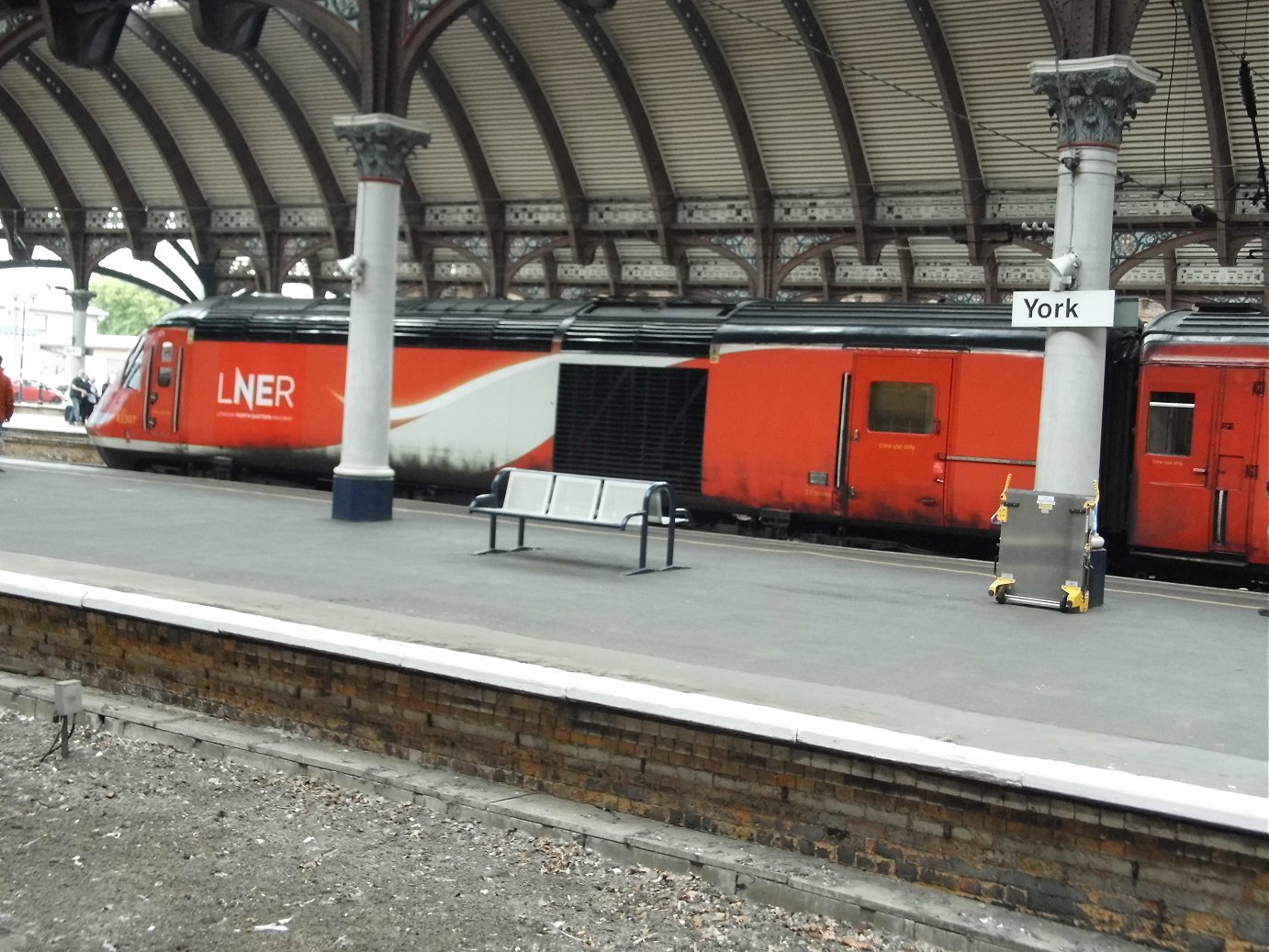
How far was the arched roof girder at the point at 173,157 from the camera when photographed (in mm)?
30156

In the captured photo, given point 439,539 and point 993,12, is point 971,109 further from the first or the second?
point 439,539

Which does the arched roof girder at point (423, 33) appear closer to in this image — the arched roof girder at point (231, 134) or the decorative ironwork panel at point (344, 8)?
the decorative ironwork panel at point (344, 8)

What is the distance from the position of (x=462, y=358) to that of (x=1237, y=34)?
12699mm

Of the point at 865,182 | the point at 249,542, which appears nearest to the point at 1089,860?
the point at 249,542

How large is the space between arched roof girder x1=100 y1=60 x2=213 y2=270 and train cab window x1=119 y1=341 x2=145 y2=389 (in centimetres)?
1209

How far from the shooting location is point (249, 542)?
11.3 m

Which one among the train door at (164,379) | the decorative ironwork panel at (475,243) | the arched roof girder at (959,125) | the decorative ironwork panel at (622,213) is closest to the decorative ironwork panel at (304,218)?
the decorative ironwork panel at (475,243)

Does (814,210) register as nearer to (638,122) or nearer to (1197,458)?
(638,122)

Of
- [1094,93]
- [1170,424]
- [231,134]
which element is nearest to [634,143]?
[231,134]

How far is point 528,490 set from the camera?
11.4 meters

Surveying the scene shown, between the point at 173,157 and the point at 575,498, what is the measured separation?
24.1 m

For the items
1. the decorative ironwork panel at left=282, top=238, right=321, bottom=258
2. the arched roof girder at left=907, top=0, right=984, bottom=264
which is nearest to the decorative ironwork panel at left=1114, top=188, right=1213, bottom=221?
the arched roof girder at left=907, top=0, right=984, bottom=264

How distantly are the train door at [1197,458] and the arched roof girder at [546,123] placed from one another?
16373mm

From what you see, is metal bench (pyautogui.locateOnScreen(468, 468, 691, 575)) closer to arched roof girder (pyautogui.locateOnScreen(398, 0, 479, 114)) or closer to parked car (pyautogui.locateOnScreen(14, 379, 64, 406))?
arched roof girder (pyautogui.locateOnScreen(398, 0, 479, 114))
